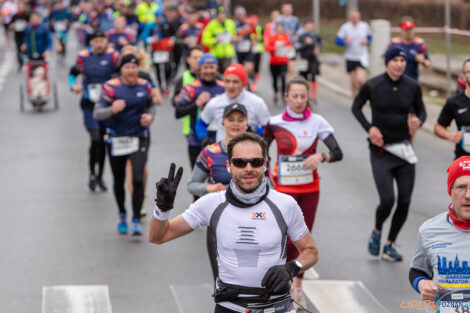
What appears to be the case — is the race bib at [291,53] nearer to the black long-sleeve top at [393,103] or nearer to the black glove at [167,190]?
the black long-sleeve top at [393,103]

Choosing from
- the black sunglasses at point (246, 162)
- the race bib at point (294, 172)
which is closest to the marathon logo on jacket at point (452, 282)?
the black sunglasses at point (246, 162)

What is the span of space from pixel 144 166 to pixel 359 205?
309cm

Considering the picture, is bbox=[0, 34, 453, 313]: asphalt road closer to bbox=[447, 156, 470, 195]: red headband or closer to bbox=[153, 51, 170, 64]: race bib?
bbox=[447, 156, 470, 195]: red headband

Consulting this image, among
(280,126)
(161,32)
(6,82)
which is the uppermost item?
(280,126)

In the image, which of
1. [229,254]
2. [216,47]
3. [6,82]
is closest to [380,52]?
[216,47]

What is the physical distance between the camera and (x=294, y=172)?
8.95 meters

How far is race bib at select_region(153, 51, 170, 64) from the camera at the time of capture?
23609 millimetres

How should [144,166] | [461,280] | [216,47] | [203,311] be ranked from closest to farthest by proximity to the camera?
[461,280] → [203,311] → [144,166] → [216,47]

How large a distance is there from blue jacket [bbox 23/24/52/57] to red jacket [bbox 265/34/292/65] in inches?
200

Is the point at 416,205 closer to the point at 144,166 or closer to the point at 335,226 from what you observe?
the point at 335,226

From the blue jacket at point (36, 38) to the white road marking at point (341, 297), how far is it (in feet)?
49.3

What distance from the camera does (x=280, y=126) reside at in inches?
356

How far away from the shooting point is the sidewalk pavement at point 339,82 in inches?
788

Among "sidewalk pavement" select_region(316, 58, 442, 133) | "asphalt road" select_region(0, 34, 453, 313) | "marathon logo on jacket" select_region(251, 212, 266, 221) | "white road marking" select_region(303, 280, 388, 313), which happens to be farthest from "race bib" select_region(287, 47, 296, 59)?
"marathon logo on jacket" select_region(251, 212, 266, 221)
